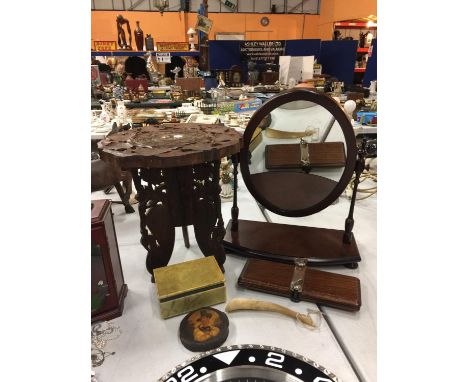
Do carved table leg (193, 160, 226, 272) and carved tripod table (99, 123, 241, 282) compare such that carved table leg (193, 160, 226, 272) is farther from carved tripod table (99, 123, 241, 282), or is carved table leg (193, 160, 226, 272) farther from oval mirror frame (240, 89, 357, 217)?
oval mirror frame (240, 89, 357, 217)

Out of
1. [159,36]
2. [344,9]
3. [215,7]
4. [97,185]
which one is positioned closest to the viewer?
[97,185]

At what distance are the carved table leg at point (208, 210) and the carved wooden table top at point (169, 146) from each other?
0.23 ft

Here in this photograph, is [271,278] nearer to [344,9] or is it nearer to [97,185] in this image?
[97,185]

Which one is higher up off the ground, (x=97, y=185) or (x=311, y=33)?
(x=311, y=33)

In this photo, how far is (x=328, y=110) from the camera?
3.14ft

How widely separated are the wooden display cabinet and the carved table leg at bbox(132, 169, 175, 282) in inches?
4.3

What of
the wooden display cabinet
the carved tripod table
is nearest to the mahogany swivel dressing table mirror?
the carved tripod table

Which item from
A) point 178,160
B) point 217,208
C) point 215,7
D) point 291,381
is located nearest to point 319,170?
point 217,208

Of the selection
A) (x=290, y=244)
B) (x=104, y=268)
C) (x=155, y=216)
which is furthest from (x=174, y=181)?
(x=290, y=244)

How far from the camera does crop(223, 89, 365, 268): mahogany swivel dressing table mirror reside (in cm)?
97

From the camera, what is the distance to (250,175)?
42.4 inches

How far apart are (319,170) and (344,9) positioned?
651cm

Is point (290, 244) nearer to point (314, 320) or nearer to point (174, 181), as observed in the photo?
point (314, 320)

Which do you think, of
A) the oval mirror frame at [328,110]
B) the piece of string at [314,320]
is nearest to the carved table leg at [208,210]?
the oval mirror frame at [328,110]
